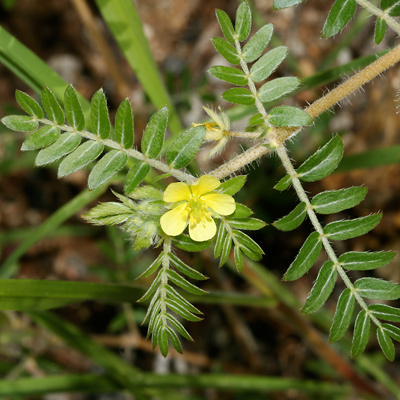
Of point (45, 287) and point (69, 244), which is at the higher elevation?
point (69, 244)

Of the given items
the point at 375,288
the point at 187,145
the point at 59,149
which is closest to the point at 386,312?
the point at 375,288

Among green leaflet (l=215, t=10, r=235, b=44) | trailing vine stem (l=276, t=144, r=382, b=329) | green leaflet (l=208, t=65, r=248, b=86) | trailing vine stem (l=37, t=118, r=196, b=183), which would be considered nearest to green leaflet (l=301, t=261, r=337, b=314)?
trailing vine stem (l=276, t=144, r=382, b=329)

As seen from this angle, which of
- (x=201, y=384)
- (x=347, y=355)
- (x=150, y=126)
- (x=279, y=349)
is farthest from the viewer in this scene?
(x=279, y=349)

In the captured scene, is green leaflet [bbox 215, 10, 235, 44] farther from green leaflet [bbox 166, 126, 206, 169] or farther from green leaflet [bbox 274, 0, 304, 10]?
green leaflet [bbox 166, 126, 206, 169]

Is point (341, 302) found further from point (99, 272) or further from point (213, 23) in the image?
point (213, 23)

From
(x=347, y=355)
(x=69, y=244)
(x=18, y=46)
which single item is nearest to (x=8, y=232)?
(x=69, y=244)

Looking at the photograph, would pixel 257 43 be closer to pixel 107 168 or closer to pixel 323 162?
pixel 323 162

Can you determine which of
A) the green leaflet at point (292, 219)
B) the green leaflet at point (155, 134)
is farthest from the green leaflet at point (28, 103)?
the green leaflet at point (292, 219)
